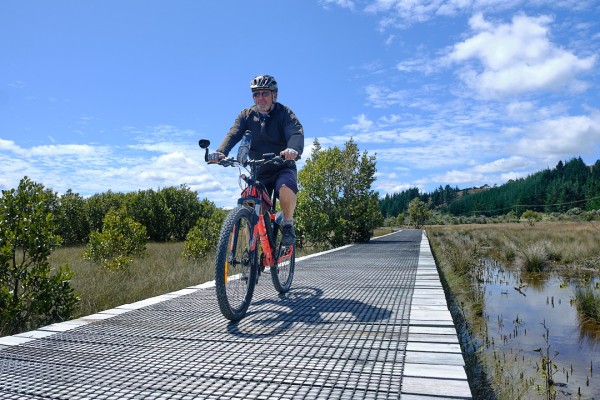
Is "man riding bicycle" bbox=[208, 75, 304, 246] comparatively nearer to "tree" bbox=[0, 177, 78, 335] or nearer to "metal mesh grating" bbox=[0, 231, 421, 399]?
"metal mesh grating" bbox=[0, 231, 421, 399]

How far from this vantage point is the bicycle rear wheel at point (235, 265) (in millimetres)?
3127

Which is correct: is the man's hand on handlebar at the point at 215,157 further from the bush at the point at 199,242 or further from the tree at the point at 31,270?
the bush at the point at 199,242

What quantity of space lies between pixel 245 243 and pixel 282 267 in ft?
3.96

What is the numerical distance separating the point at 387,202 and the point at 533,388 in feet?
419

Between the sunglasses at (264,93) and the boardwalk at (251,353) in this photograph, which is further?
the sunglasses at (264,93)

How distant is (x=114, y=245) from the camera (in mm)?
11211

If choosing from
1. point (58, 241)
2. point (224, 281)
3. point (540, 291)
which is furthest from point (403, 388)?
point (540, 291)

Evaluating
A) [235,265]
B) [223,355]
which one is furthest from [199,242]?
[223,355]

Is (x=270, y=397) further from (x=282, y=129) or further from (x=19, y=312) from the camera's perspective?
(x=19, y=312)

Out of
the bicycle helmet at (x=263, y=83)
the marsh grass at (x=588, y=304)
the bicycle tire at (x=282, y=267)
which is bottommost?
the marsh grass at (x=588, y=304)

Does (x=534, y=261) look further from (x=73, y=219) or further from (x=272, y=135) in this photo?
(x=73, y=219)

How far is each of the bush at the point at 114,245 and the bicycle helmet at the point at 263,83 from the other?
23.2 ft

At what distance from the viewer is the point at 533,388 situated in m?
4.04

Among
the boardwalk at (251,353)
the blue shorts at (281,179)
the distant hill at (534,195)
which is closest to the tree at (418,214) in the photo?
the distant hill at (534,195)
